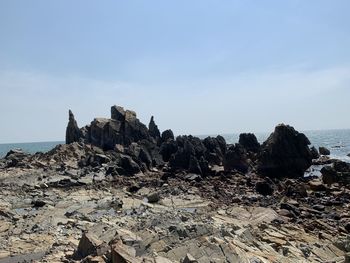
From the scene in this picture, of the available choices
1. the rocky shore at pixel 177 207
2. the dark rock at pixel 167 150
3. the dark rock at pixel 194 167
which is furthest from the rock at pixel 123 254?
the dark rock at pixel 167 150

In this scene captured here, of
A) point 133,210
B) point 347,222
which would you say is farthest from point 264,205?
point 133,210

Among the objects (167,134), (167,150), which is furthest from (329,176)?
(167,134)

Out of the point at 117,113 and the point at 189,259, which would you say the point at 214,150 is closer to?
the point at 117,113

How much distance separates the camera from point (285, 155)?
5334cm

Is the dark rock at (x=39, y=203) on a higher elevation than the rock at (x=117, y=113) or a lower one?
lower

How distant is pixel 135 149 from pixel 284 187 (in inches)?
1055

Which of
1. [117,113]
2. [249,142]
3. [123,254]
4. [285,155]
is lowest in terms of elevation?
[123,254]

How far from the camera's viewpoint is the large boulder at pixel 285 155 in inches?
2048

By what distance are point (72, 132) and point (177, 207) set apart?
65.4m

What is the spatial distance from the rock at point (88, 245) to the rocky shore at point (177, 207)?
0.04 m

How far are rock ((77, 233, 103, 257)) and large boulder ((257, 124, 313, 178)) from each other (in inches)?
1491

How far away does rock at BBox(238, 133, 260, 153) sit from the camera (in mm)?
72875

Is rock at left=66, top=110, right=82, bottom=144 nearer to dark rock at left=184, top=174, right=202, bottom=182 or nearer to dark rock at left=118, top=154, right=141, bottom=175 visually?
dark rock at left=118, top=154, right=141, bottom=175

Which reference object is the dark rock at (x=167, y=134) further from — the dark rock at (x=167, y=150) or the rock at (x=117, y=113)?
the dark rock at (x=167, y=150)
